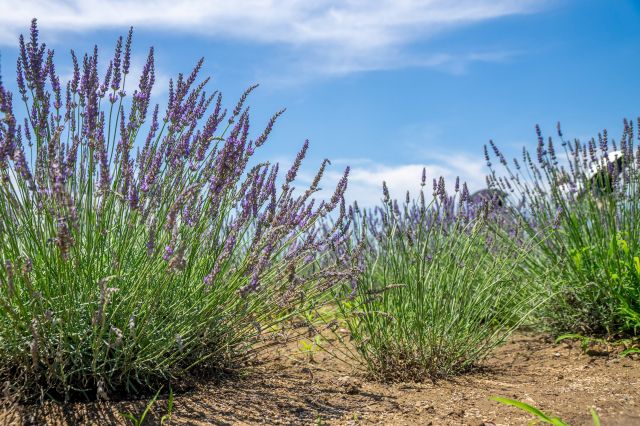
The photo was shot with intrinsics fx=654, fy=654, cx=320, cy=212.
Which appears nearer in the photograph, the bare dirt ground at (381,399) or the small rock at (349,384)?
the bare dirt ground at (381,399)

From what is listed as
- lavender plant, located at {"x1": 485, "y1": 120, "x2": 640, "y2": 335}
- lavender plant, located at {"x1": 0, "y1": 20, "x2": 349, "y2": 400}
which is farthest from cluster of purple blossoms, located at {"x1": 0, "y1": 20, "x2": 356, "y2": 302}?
lavender plant, located at {"x1": 485, "y1": 120, "x2": 640, "y2": 335}

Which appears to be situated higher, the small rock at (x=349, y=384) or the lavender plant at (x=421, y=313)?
the lavender plant at (x=421, y=313)

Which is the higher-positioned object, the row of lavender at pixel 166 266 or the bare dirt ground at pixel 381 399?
the row of lavender at pixel 166 266

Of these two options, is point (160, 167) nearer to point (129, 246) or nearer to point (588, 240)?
point (129, 246)

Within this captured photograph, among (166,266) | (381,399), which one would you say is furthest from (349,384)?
(166,266)

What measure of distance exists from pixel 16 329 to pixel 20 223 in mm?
658

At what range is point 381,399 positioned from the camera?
3006 mm

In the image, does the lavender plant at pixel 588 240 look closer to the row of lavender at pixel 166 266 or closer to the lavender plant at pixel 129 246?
the row of lavender at pixel 166 266

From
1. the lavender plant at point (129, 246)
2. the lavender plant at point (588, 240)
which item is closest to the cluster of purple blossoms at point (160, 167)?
the lavender plant at point (129, 246)

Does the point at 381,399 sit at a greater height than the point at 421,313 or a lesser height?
lesser

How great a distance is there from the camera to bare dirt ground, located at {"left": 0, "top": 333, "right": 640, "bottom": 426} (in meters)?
2.67

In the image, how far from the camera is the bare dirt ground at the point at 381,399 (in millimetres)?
2672

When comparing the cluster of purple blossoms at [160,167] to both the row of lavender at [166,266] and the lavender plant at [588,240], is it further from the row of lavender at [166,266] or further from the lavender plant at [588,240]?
the lavender plant at [588,240]

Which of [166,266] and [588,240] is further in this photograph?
[588,240]
